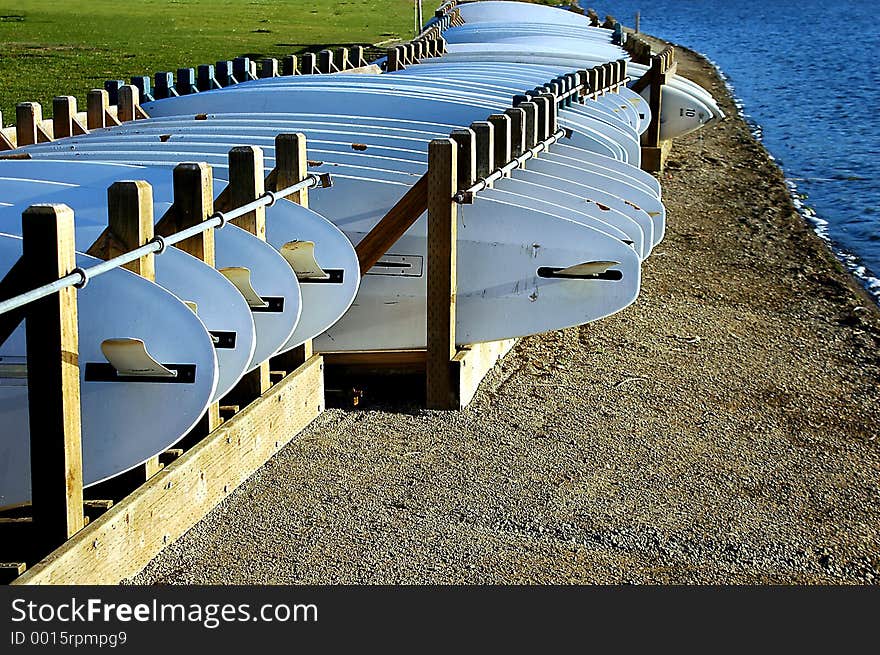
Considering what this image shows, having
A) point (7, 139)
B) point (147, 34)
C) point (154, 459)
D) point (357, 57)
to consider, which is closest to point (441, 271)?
point (154, 459)

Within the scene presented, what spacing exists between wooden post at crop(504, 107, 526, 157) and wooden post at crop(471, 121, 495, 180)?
72cm

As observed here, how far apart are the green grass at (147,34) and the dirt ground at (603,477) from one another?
994 centimetres

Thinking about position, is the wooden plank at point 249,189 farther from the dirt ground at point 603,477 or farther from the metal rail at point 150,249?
the dirt ground at point 603,477

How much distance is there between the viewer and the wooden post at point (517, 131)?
7.34 metres

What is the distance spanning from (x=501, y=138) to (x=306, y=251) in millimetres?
1666

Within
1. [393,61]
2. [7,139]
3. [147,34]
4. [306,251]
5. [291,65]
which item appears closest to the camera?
[306,251]

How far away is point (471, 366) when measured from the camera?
6.59 m

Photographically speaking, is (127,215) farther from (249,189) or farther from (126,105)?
(126,105)

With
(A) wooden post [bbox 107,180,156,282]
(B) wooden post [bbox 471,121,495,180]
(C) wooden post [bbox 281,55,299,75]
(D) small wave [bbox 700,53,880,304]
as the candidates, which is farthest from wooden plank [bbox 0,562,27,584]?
(C) wooden post [bbox 281,55,299,75]

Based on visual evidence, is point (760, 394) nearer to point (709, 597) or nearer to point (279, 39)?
point (709, 597)

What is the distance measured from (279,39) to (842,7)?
77651 millimetres

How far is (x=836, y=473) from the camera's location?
586 centimetres

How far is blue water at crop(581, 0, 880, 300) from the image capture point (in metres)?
15.8

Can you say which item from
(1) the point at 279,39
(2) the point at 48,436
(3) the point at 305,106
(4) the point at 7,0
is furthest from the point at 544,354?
(4) the point at 7,0
